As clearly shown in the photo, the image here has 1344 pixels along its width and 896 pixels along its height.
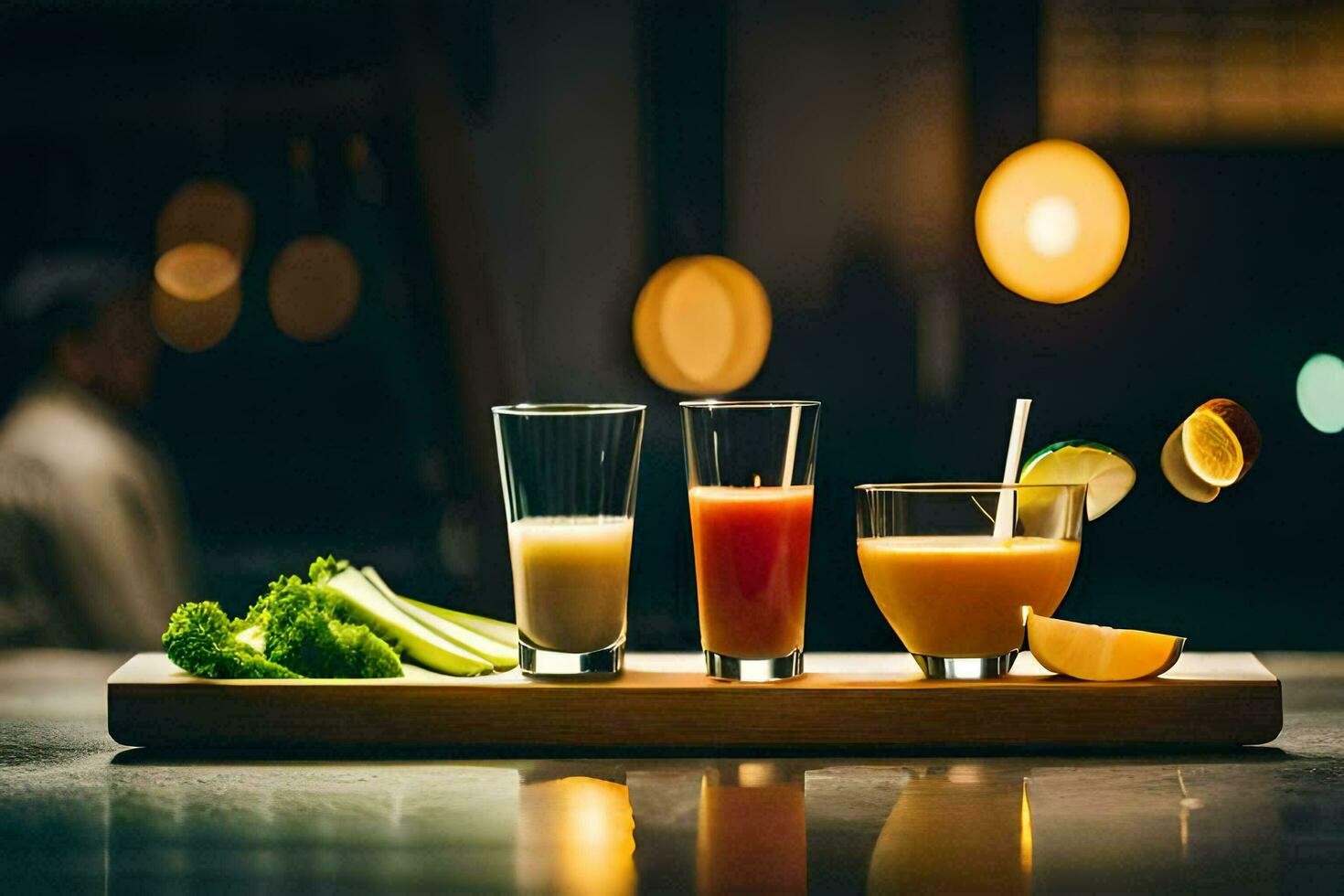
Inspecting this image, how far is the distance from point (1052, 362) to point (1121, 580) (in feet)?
0.99

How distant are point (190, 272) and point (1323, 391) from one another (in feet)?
4.99

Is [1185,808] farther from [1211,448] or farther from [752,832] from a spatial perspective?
[1211,448]

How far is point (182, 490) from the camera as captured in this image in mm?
1872

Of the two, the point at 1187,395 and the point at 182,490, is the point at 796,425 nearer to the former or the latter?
the point at 1187,395

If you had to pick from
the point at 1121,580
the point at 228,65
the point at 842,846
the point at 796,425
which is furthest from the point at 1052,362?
the point at 228,65

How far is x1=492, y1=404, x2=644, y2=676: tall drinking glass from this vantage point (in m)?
1.39

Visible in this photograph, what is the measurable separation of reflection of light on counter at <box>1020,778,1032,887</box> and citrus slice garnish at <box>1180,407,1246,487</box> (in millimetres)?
612

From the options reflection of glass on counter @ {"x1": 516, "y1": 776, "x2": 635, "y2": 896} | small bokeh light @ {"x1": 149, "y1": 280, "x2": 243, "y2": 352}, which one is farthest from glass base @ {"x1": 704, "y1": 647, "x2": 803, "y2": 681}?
small bokeh light @ {"x1": 149, "y1": 280, "x2": 243, "y2": 352}

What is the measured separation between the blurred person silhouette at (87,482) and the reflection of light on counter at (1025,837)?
119 cm

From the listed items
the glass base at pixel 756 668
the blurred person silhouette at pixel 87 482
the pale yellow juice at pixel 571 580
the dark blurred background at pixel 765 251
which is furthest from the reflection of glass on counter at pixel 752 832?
the blurred person silhouette at pixel 87 482

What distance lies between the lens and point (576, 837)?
3.52 feet

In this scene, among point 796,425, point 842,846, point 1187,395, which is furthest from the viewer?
point 1187,395

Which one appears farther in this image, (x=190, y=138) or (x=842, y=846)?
(x=190, y=138)

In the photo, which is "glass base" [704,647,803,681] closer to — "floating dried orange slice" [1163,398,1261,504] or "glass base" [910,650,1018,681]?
"glass base" [910,650,1018,681]
